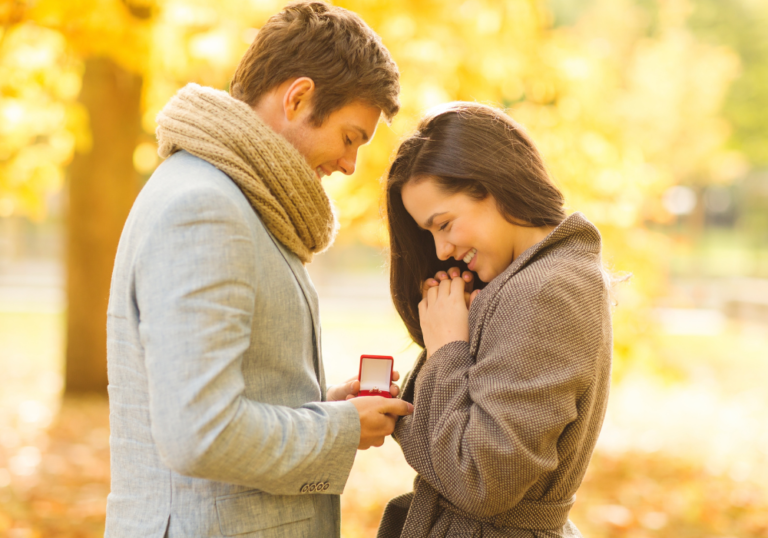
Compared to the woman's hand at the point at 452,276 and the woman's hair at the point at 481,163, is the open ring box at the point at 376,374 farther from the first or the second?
the woman's hair at the point at 481,163

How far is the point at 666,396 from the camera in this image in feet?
31.2

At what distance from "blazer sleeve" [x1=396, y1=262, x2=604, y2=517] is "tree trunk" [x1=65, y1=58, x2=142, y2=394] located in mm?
6039

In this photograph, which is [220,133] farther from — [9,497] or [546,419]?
[9,497]

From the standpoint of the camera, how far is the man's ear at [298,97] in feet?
5.77

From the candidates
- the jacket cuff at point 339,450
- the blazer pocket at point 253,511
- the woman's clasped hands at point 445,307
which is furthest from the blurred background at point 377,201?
the blazer pocket at point 253,511

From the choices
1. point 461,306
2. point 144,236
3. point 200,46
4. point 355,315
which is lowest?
point 355,315

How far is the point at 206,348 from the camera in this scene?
4.44ft

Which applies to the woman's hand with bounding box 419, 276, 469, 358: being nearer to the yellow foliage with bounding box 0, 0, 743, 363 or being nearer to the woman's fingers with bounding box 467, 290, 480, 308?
the woman's fingers with bounding box 467, 290, 480, 308

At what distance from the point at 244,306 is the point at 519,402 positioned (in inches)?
27.1

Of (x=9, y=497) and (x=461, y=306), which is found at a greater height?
(x=461, y=306)

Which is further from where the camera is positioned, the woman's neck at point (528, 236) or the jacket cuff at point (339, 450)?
the woman's neck at point (528, 236)

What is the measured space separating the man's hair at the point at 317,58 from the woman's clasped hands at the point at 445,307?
1.95 ft

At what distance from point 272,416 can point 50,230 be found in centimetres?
2542

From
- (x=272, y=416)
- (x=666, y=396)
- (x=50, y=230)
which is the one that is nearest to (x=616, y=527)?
(x=272, y=416)
